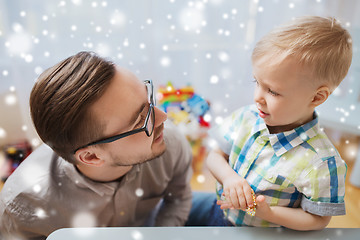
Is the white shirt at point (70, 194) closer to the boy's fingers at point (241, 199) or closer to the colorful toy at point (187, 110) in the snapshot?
the boy's fingers at point (241, 199)

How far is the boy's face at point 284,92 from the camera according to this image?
2.18ft

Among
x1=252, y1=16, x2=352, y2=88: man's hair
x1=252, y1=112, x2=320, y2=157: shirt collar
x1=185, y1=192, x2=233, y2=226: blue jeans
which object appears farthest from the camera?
x1=185, y1=192, x2=233, y2=226: blue jeans

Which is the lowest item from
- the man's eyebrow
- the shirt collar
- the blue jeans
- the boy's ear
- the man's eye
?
the blue jeans

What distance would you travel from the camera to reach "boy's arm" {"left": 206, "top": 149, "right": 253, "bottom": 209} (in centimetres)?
73

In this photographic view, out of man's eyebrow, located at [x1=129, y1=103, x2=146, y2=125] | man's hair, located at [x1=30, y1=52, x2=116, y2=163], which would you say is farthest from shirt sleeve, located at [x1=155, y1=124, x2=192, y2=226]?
man's hair, located at [x1=30, y1=52, x2=116, y2=163]

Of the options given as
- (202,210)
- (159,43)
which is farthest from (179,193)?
(159,43)

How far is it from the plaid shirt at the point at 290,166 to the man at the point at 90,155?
276 mm

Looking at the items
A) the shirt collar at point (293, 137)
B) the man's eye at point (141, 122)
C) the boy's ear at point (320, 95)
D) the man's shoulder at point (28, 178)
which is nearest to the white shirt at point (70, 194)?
the man's shoulder at point (28, 178)

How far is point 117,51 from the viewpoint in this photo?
5.41 ft

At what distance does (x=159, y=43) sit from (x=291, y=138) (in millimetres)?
1256

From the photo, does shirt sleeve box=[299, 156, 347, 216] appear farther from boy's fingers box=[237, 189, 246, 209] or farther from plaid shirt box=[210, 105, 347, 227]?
boy's fingers box=[237, 189, 246, 209]

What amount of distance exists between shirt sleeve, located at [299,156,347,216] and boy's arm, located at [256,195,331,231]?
24 mm

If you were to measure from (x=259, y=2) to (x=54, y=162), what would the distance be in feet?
4.77

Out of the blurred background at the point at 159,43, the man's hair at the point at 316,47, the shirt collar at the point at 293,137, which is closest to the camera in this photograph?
the man's hair at the point at 316,47
